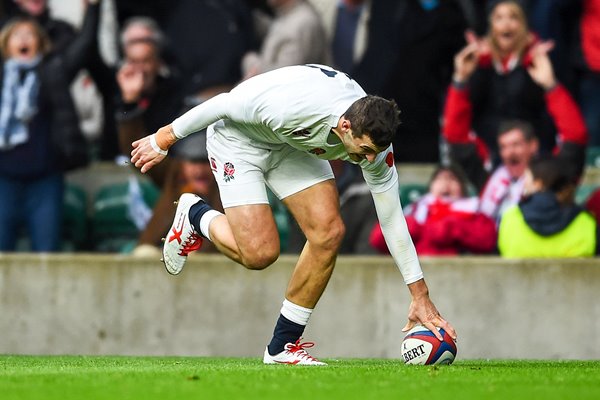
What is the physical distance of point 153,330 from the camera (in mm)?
13086

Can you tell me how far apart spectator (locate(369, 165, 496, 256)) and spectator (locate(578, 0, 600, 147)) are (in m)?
1.65

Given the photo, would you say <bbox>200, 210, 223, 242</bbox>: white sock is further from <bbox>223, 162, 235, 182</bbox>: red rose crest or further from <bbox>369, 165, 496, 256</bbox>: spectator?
<bbox>369, 165, 496, 256</bbox>: spectator

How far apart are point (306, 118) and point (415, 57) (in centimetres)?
567

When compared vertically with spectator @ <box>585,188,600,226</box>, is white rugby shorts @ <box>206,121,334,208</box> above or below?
above

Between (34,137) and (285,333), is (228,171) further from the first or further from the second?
(34,137)

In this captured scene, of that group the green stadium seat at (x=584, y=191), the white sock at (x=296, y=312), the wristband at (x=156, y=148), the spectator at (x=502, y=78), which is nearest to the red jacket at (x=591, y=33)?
the spectator at (x=502, y=78)

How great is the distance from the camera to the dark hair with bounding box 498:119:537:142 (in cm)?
1333

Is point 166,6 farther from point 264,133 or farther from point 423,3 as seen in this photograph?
point 264,133

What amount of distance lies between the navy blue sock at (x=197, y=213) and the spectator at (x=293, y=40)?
14.7ft

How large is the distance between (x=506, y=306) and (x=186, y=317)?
2.77 m

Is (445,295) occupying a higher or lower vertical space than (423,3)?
lower

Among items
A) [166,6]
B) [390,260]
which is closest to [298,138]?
[390,260]

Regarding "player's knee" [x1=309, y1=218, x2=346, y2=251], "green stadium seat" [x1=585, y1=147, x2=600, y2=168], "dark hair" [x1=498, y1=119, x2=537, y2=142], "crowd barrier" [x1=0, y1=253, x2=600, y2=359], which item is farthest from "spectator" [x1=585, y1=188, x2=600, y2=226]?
"player's knee" [x1=309, y1=218, x2=346, y2=251]

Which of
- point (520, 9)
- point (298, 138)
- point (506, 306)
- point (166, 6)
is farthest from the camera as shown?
point (166, 6)
